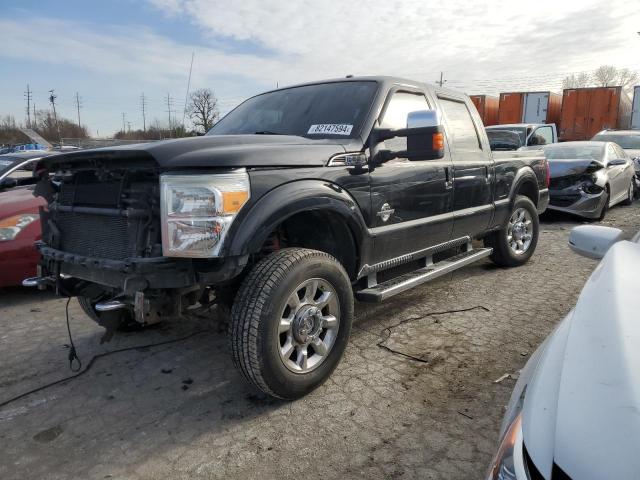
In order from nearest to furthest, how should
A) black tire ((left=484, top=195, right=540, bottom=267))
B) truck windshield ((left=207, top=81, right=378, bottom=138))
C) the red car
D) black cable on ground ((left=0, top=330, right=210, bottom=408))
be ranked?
black cable on ground ((left=0, top=330, right=210, bottom=408)) → truck windshield ((left=207, top=81, right=378, bottom=138)) → the red car → black tire ((left=484, top=195, right=540, bottom=267))

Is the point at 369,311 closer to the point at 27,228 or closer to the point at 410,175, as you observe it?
the point at 410,175

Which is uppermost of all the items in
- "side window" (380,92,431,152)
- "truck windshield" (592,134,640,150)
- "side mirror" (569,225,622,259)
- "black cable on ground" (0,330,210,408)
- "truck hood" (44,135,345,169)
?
"truck windshield" (592,134,640,150)

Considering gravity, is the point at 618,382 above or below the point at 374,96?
below

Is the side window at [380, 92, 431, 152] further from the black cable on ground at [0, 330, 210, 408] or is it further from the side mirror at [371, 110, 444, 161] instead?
the black cable on ground at [0, 330, 210, 408]

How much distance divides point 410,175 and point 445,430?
6.14ft

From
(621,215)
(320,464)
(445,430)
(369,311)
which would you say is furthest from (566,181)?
(320,464)

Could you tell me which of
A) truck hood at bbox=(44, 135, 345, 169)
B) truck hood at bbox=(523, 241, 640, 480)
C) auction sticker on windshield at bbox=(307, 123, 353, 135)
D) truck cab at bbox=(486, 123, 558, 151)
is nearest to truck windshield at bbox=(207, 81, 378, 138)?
auction sticker on windshield at bbox=(307, 123, 353, 135)

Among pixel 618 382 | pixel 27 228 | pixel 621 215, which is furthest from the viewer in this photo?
pixel 621 215

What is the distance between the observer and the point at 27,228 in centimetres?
470

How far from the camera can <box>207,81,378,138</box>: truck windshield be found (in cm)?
341

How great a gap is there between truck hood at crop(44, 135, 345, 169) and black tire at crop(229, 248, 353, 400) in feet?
1.84

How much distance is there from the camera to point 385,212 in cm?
338

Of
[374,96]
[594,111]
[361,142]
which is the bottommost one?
[361,142]

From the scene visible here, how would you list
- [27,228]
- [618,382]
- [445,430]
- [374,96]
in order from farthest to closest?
[27,228], [374,96], [445,430], [618,382]
